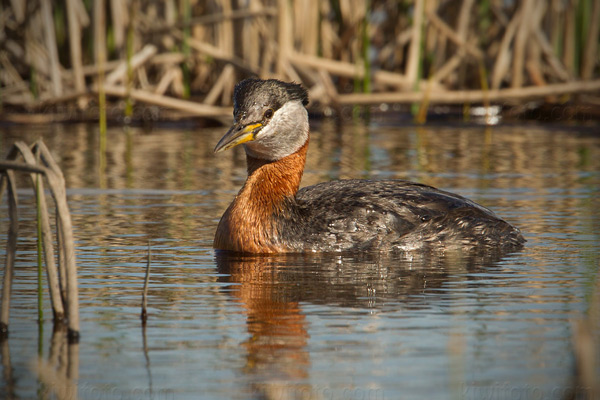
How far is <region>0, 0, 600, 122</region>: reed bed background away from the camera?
16422 millimetres

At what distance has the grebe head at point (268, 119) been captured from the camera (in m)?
8.10

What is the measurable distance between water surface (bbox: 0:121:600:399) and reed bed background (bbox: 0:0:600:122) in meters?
4.88

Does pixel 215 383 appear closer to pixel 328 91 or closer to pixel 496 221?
pixel 496 221

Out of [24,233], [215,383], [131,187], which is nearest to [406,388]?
[215,383]

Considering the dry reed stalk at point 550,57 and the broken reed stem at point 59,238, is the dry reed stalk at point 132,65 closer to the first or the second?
the dry reed stalk at point 550,57

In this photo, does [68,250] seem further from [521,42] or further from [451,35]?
[521,42]

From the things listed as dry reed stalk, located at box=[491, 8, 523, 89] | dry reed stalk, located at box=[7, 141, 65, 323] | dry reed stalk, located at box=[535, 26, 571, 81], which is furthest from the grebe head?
dry reed stalk, located at box=[535, 26, 571, 81]

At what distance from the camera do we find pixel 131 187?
448 inches

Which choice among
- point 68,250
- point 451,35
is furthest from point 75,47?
point 68,250

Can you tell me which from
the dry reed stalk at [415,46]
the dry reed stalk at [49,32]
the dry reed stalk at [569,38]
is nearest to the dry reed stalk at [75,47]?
the dry reed stalk at [49,32]

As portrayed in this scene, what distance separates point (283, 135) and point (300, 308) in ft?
8.83

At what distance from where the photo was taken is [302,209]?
8352 millimetres

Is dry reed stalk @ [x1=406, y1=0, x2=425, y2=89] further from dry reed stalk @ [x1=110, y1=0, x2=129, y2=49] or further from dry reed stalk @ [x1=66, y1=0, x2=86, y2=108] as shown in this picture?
dry reed stalk @ [x1=66, y1=0, x2=86, y2=108]

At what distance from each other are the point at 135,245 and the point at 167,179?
4.04 meters
